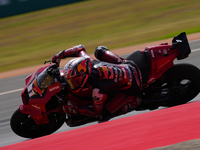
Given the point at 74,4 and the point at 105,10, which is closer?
the point at 105,10

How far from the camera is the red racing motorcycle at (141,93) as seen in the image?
4.02m

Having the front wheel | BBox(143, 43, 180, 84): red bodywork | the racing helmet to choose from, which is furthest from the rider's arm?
BBox(143, 43, 180, 84): red bodywork

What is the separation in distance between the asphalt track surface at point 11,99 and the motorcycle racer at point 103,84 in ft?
2.26

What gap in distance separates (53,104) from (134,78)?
1.20m

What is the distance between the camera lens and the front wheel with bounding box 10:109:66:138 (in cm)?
427

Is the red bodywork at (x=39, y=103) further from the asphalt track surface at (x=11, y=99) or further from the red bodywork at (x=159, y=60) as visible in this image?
the red bodywork at (x=159, y=60)

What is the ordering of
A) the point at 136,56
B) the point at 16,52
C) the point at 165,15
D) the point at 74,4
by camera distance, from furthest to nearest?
the point at 74,4, the point at 165,15, the point at 16,52, the point at 136,56

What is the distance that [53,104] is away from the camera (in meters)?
4.28

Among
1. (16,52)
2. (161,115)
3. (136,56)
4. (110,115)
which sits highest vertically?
(136,56)

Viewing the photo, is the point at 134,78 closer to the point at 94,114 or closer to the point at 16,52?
the point at 94,114

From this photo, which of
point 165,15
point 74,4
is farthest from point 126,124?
point 74,4

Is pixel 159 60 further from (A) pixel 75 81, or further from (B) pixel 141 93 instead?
(A) pixel 75 81

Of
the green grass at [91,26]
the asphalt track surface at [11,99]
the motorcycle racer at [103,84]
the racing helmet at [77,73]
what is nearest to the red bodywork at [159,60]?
the motorcycle racer at [103,84]

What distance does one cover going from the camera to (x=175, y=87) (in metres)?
4.39
